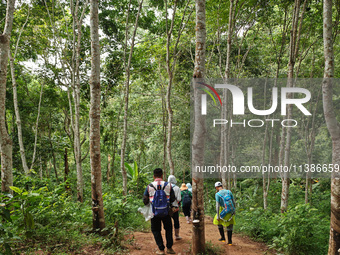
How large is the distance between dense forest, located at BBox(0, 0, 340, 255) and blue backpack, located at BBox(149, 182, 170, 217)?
0.57m

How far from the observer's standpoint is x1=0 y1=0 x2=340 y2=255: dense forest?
4.93 m

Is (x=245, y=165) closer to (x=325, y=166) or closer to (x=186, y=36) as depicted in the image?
(x=325, y=166)

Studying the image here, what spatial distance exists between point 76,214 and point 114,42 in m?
8.22

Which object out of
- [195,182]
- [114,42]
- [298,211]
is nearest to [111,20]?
[114,42]

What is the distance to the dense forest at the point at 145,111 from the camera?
4934 millimetres

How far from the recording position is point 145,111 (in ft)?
54.7

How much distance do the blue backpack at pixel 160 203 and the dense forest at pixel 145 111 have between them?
57 cm

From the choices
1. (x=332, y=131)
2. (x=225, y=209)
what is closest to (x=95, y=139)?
(x=225, y=209)

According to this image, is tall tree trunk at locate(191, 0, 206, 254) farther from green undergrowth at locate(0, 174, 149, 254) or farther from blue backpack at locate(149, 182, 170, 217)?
green undergrowth at locate(0, 174, 149, 254)

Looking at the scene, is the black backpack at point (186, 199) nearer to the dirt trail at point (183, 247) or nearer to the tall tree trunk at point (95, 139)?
the dirt trail at point (183, 247)

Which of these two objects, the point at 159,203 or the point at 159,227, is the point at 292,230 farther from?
the point at 159,203

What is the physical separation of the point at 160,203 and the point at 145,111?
12165 millimetres

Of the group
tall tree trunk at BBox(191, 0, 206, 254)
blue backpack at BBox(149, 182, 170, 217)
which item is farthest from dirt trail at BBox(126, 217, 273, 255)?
blue backpack at BBox(149, 182, 170, 217)

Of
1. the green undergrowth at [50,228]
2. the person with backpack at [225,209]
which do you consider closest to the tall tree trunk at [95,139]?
the green undergrowth at [50,228]
